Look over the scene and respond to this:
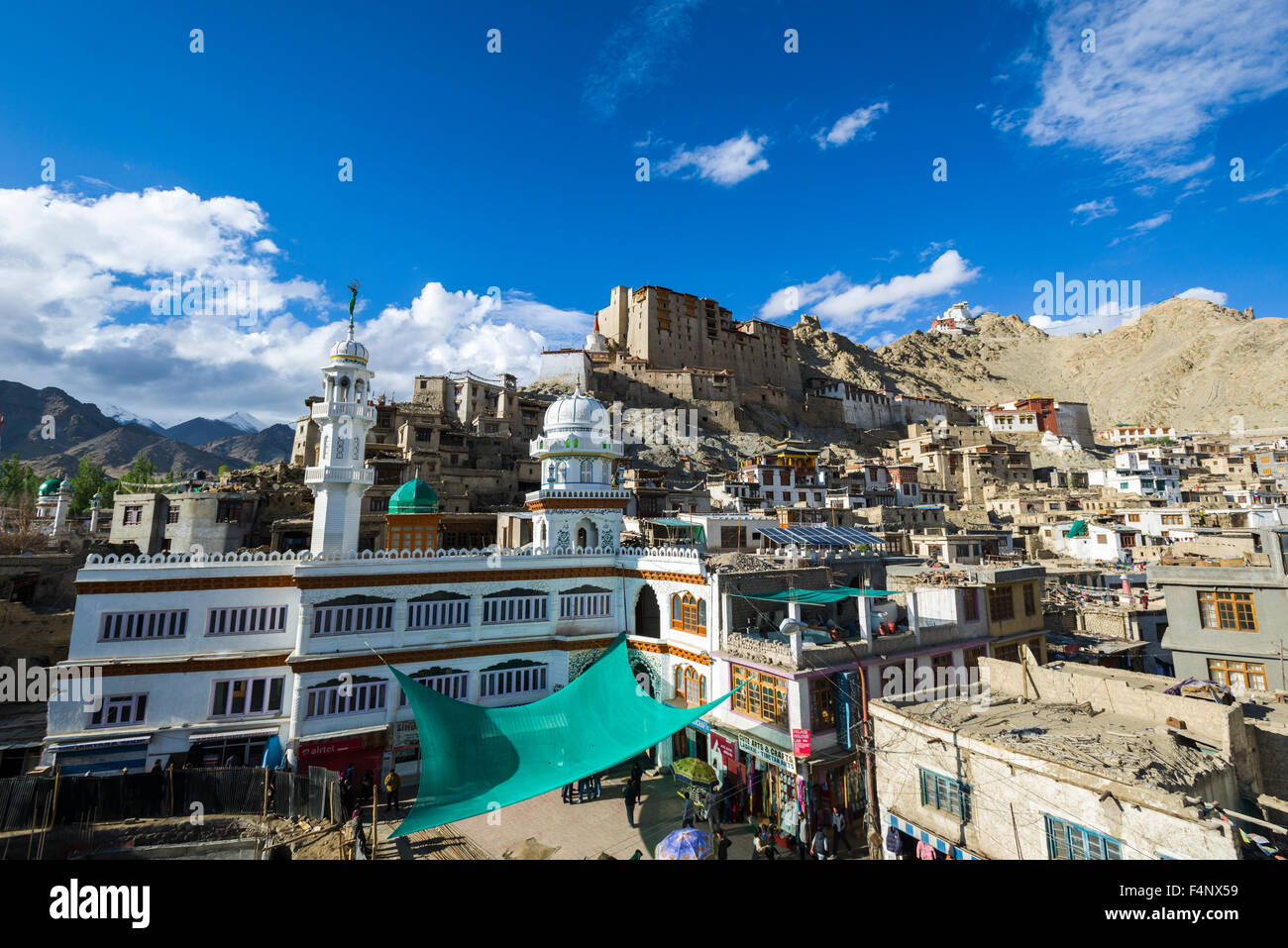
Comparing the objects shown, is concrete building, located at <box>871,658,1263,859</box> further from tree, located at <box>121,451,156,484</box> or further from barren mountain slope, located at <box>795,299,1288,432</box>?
barren mountain slope, located at <box>795,299,1288,432</box>

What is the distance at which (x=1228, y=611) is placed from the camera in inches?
707

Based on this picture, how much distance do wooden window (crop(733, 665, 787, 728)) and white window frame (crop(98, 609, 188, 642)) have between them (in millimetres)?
17639

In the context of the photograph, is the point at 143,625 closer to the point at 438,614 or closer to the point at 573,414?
the point at 438,614

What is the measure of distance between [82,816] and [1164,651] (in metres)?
38.1

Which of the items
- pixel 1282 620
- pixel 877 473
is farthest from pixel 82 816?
pixel 877 473

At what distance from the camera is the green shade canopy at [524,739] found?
11.9 m

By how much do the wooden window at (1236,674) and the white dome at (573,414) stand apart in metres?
23.3

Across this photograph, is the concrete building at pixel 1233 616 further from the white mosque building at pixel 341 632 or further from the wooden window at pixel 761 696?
the white mosque building at pixel 341 632

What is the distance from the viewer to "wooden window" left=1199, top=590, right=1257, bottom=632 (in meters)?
17.6

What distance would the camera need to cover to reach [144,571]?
1812 cm

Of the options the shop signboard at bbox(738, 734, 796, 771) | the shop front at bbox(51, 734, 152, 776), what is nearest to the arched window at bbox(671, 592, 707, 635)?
the shop signboard at bbox(738, 734, 796, 771)

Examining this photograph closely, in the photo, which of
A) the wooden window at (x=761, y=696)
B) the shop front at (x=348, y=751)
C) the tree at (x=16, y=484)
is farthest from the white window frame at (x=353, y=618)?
the tree at (x=16, y=484)

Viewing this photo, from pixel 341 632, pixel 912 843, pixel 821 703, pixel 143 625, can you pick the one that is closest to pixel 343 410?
pixel 341 632

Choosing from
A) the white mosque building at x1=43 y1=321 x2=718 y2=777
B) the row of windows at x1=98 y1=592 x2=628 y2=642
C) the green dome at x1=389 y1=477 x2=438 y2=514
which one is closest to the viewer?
the white mosque building at x1=43 y1=321 x2=718 y2=777
